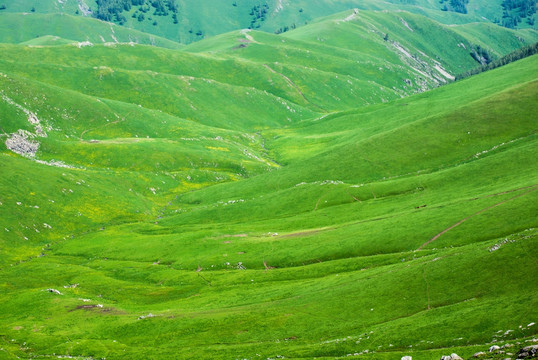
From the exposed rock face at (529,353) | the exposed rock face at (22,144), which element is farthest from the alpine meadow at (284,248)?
the exposed rock face at (22,144)

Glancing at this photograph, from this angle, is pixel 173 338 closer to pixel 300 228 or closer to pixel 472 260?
pixel 472 260

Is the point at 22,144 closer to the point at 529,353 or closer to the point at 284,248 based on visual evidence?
the point at 284,248

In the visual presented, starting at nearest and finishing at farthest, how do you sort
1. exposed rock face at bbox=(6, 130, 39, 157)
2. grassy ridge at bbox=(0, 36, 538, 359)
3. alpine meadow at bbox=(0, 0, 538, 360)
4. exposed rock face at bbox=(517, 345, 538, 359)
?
exposed rock face at bbox=(517, 345, 538, 359) < alpine meadow at bbox=(0, 0, 538, 360) < grassy ridge at bbox=(0, 36, 538, 359) < exposed rock face at bbox=(6, 130, 39, 157)

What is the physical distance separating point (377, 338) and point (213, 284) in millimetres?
45195

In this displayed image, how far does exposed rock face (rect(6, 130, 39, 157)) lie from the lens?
177 metres

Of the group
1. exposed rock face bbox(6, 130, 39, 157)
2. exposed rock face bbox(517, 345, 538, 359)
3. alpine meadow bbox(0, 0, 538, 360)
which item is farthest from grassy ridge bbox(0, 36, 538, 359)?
exposed rock face bbox(517, 345, 538, 359)

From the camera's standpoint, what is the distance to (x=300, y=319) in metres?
Answer: 67.3

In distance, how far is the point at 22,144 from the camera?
18000 centimetres

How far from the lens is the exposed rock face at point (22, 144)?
17725 centimetres

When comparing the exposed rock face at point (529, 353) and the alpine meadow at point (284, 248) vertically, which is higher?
the exposed rock face at point (529, 353)

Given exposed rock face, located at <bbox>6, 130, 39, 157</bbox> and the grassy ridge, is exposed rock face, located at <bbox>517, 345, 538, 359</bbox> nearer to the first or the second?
the grassy ridge

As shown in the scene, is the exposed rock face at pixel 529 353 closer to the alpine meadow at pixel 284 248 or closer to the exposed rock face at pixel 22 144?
the alpine meadow at pixel 284 248

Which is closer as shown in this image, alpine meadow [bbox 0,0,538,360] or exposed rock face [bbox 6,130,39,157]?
alpine meadow [bbox 0,0,538,360]

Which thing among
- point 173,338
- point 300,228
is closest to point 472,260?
point 173,338
